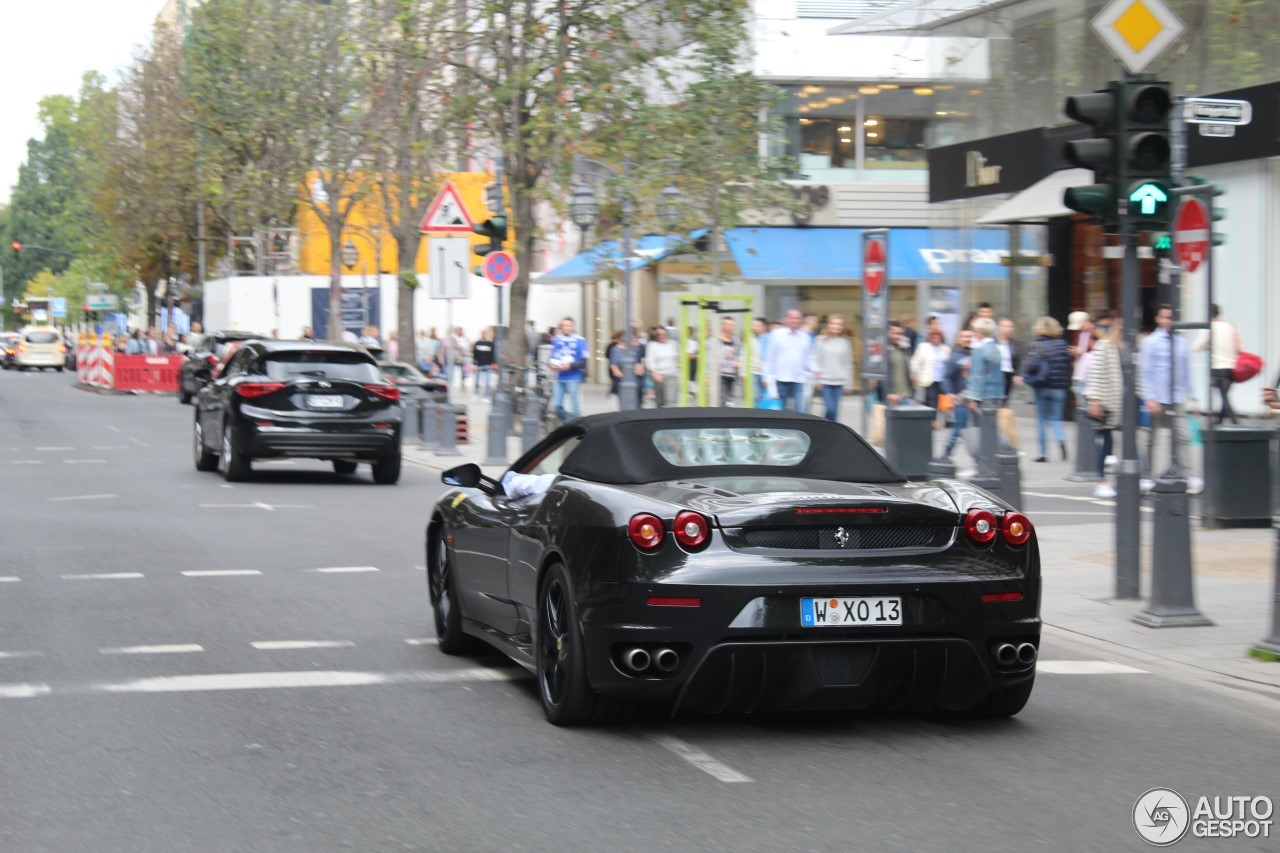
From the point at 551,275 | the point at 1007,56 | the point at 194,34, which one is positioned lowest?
the point at 551,275

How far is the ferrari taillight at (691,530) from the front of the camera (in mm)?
6691

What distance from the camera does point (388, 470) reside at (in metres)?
21.1

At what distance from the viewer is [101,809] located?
5.82 metres

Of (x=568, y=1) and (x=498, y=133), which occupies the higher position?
(x=568, y=1)

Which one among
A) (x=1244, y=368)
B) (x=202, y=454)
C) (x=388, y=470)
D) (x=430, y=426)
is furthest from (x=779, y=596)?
(x=430, y=426)

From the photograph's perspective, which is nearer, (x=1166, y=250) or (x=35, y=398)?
(x=1166, y=250)

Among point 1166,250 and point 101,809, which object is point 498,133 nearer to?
point 1166,250

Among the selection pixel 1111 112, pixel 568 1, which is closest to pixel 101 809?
pixel 1111 112

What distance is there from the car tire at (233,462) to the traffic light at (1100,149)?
12.0 m

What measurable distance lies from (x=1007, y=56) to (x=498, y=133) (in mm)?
8912

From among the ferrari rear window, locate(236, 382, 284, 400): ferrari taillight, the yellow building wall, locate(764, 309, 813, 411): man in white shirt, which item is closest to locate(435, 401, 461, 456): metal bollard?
locate(764, 309, 813, 411): man in white shirt

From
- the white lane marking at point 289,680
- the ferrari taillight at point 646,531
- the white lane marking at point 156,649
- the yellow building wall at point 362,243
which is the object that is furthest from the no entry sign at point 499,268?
the yellow building wall at point 362,243

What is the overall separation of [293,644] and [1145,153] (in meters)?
5.63

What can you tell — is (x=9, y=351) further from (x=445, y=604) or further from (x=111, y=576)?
(x=445, y=604)
